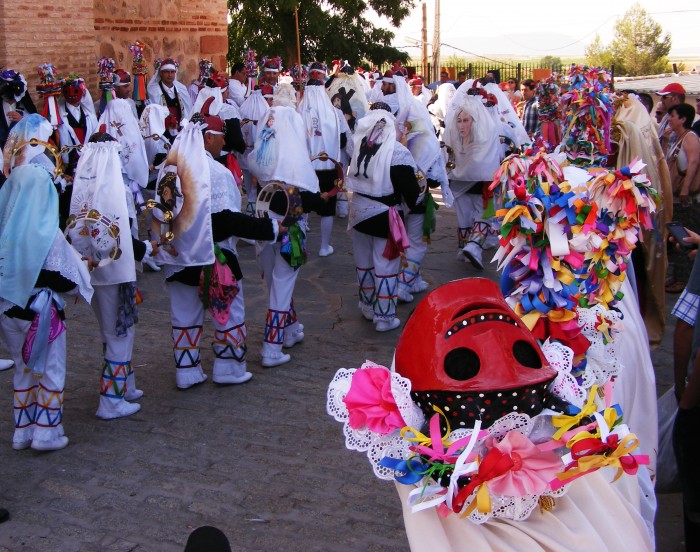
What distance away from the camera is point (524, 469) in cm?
215

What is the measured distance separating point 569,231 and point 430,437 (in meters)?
1.49

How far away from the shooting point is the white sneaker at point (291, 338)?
7.17 m

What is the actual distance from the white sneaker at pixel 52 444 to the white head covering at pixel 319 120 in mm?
5062

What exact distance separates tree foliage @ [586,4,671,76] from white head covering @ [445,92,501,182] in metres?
37.3

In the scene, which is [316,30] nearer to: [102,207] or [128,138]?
[128,138]

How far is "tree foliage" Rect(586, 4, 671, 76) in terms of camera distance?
145ft

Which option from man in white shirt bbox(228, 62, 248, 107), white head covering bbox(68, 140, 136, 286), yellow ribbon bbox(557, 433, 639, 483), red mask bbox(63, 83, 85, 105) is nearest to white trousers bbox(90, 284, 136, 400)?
white head covering bbox(68, 140, 136, 286)

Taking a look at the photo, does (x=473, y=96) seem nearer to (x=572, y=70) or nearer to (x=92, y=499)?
(x=572, y=70)

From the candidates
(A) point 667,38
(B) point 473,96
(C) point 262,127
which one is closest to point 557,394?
(C) point 262,127

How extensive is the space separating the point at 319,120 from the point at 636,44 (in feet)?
133

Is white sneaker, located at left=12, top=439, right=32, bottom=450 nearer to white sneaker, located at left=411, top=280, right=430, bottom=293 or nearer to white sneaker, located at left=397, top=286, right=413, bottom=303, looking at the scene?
white sneaker, located at left=397, top=286, right=413, bottom=303

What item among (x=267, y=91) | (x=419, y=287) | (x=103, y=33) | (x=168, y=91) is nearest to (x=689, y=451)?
(x=419, y=287)

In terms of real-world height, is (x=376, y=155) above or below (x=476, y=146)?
above

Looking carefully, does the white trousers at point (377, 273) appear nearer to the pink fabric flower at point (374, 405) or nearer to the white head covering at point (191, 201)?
the white head covering at point (191, 201)
